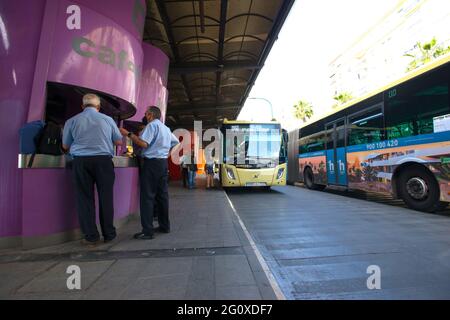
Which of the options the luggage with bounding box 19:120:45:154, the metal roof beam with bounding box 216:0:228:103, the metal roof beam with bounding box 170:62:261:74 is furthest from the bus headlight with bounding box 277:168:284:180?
the luggage with bounding box 19:120:45:154

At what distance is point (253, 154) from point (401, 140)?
5.40m

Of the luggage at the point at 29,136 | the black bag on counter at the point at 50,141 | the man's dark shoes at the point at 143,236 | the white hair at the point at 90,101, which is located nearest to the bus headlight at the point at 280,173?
the man's dark shoes at the point at 143,236

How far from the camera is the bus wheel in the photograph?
6889mm

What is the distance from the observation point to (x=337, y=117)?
11195 millimetres

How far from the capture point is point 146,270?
3365 mm

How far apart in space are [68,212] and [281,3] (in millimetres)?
8019

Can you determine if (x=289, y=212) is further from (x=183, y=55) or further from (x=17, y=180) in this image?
(x=183, y=55)

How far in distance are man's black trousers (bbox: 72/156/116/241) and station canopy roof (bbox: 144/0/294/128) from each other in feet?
21.4

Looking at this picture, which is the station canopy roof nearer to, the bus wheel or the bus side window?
the bus side window
